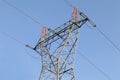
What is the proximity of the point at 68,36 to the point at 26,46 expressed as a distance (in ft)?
13.5

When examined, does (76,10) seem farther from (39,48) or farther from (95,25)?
(39,48)

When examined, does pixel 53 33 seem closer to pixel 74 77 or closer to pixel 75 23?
pixel 75 23

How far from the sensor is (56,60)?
29.4 meters

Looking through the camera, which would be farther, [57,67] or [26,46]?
[26,46]

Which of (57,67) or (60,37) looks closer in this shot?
(57,67)

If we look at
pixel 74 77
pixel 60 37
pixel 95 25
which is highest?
pixel 95 25

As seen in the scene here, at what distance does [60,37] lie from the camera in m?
31.0

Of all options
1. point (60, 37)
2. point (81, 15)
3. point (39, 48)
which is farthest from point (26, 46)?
point (81, 15)

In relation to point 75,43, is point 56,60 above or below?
below

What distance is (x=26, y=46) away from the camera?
32594 mm

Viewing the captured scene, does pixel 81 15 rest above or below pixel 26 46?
above

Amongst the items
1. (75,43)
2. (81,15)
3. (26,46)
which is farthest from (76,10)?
(26,46)

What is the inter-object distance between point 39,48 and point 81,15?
4334 mm

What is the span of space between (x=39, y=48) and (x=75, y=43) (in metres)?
3.33
